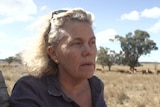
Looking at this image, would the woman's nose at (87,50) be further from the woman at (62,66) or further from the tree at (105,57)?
the tree at (105,57)

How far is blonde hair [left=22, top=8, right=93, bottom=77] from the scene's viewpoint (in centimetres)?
249

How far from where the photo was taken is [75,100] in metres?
2.56

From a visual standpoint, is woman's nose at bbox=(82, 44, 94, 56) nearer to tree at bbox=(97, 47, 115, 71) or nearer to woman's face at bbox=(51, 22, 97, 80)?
woman's face at bbox=(51, 22, 97, 80)

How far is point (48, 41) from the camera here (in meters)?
2.57

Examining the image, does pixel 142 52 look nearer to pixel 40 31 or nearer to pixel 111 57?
pixel 111 57

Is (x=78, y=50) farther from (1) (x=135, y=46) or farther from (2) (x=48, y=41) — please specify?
(1) (x=135, y=46)

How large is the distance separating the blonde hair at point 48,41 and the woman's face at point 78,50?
0.18ft

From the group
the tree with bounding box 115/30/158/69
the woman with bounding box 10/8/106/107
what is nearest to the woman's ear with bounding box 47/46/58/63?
the woman with bounding box 10/8/106/107

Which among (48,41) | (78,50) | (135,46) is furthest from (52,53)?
(135,46)

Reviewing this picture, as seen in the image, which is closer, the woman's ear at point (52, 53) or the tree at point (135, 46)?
the woman's ear at point (52, 53)

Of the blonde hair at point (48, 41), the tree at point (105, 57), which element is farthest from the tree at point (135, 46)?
the blonde hair at point (48, 41)

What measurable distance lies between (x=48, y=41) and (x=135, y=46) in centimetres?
5432

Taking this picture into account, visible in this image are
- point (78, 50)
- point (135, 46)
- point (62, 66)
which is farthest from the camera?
point (135, 46)

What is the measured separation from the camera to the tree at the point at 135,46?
5631 centimetres
